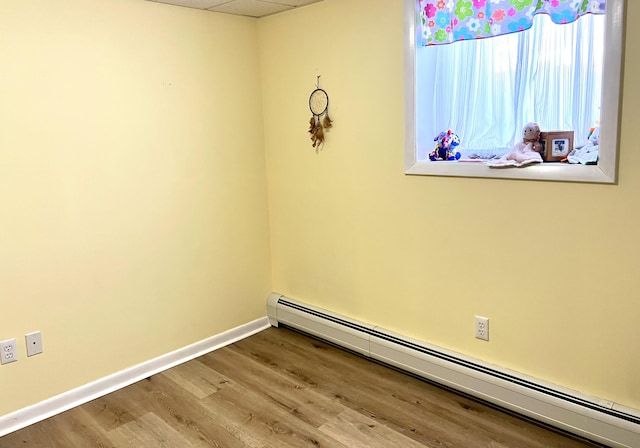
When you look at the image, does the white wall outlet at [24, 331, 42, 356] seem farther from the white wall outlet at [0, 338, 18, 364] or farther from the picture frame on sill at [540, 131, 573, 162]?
the picture frame on sill at [540, 131, 573, 162]

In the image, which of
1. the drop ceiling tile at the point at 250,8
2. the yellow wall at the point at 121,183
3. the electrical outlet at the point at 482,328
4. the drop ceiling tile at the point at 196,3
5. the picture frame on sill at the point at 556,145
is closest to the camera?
the picture frame on sill at the point at 556,145

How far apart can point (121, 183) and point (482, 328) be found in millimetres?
1998

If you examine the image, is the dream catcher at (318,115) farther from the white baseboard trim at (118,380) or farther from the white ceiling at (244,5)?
the white baseboard trim at (118,380)

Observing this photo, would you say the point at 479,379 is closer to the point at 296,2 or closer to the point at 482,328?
the point at 482,328

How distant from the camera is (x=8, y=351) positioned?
2.62 metres

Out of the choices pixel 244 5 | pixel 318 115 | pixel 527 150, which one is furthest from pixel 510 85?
pixel 244 5

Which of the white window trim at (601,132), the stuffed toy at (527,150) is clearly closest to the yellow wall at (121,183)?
the white window trim at (601,132)

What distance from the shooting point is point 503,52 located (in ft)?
8.36

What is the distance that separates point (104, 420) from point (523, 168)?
2285 millimetres

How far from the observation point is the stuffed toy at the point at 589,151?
2.29m

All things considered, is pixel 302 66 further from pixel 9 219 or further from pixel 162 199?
pixel 9 219

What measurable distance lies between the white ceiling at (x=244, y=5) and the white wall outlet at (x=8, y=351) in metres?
1.88

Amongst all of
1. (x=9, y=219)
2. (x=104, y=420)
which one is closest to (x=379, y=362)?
(x=104, y=420)

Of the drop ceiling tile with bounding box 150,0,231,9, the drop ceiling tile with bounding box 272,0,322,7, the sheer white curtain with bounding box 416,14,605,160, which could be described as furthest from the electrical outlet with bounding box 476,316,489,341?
the drop ceiling tile with bounding box 150,0,231,9
